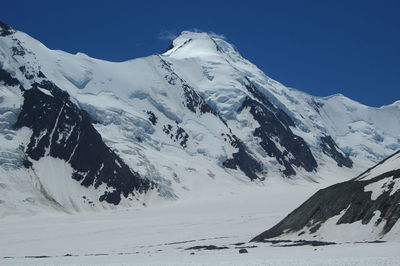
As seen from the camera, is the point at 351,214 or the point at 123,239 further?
the point at 123,239

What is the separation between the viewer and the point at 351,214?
61.6 meters

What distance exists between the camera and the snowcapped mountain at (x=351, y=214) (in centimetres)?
5497

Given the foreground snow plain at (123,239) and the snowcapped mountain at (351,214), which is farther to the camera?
the snowcapped mountain at (351,214)

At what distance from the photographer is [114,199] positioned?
628 feet

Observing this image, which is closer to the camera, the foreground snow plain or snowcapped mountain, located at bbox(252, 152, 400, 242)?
the foreground snow plain

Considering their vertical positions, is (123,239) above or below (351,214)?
below

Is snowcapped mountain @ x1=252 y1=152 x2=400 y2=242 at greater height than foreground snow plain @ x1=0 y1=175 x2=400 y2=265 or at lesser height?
greater

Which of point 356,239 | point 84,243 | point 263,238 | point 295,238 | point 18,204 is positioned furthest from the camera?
point 18,204

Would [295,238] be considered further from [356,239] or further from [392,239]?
[392,239]

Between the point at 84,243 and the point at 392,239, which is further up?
the point at 392,239

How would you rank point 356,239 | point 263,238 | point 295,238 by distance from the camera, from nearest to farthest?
point 356,239 → point 295,238 → point 263,238

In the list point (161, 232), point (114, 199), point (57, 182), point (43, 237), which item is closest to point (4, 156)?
point (57, 182)

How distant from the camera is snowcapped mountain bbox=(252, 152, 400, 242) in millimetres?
54969

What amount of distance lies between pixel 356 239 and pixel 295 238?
1123 centimetres
